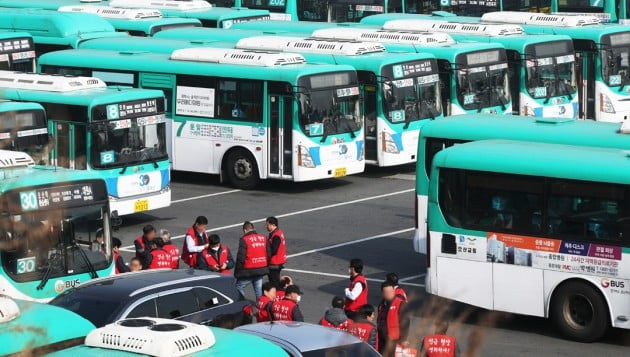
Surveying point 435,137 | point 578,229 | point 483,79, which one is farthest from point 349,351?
point 483,79

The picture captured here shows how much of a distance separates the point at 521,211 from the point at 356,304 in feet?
8.84

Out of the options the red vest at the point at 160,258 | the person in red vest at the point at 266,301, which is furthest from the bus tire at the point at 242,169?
the person in red vest at the point at 266,301

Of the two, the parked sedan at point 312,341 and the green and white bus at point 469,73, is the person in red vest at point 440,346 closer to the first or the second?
the parked sedan at point 312,341

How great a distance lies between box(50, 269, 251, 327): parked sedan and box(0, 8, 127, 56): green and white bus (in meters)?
19.3

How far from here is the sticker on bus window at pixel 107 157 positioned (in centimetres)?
2328

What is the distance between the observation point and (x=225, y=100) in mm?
27328

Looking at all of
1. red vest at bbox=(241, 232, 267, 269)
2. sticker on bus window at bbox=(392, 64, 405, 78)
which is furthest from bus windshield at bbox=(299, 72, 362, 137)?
red vest at bbox=(241, 232, 267, 269)

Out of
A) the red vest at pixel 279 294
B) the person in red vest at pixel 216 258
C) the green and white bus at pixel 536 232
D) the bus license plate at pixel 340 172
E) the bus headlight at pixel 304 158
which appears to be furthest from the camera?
the bus license plate at pixel 340 172

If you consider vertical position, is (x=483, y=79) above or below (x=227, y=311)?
above

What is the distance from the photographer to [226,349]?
833 cm

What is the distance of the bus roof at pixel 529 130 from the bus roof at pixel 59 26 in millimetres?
15476

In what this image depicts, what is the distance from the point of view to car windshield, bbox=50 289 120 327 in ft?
43.5

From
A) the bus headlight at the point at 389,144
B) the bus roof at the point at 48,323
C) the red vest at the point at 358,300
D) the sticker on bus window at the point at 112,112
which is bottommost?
the red vest at the point at 358,300

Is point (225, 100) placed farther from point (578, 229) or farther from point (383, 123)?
point (578, 229)
